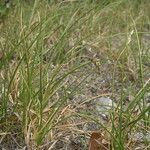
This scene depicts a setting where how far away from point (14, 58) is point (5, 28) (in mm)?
210

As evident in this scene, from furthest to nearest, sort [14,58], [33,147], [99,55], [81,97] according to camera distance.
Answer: [99,55] → [14,58] → [81,97] → [33,147]

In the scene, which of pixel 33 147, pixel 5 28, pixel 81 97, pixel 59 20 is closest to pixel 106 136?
pixel 33 147

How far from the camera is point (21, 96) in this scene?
1988 mm

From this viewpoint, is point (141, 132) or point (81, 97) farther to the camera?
point (81, 97)

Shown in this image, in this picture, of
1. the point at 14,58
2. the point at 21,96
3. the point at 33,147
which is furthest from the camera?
the point at 14,58

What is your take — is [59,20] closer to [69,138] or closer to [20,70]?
[20,70]

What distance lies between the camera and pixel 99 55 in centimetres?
297

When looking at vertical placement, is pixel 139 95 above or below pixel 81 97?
above

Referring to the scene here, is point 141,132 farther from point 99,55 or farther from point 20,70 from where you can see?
point 99,55

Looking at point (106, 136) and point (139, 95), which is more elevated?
point (139, 95)

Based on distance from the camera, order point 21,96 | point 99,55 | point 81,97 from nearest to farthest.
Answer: point 21,96, point 81,97, point 99,55

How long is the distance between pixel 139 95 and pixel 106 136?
8.5 inches

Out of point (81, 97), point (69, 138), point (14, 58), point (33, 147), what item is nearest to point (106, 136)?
point (69, 138)

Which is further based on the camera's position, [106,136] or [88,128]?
[88,128]
